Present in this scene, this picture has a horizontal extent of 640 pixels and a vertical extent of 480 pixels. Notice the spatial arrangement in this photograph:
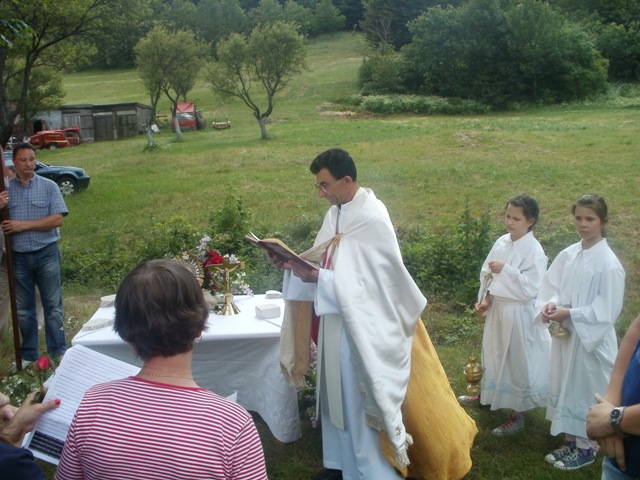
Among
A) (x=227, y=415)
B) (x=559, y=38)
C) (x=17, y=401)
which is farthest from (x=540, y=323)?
(x=559, y=38)

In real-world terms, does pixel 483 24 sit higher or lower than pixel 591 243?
higher

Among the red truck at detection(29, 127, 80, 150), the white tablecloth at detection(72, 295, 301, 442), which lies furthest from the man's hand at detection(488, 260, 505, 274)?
the red truck at detection(29, 127, 80, 150)

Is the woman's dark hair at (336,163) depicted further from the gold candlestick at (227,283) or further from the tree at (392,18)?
the tree at (392,18)

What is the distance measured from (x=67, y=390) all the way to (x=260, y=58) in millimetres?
29844

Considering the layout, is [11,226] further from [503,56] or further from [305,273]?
[503,56]

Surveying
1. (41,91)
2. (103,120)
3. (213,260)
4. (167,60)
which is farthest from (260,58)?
(213,260)

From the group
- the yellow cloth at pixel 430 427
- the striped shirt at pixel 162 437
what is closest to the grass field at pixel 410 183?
the yellow cloth at pixel 430 427

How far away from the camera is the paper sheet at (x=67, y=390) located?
2582 millimetres

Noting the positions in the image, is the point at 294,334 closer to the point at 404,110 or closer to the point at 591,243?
the point at 591,243

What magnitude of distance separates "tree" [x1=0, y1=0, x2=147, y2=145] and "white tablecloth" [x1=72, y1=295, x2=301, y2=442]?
11.0 m

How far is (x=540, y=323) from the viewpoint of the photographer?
459 cm

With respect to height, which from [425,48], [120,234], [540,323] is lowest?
[120,234]

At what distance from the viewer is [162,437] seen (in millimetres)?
1882

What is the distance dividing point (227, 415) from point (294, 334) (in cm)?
234
